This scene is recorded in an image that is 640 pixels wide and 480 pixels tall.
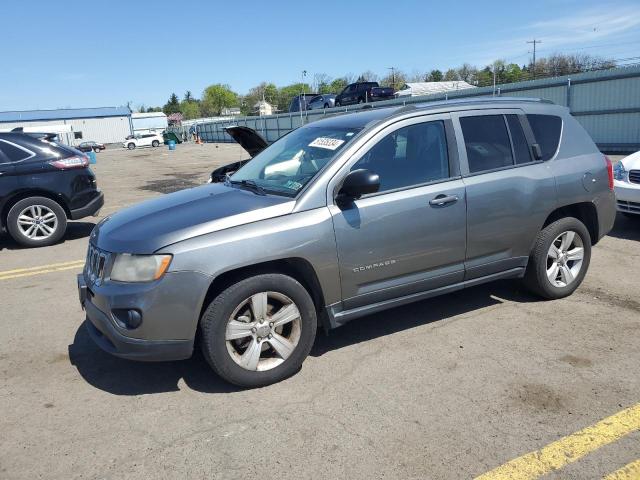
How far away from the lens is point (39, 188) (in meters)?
8.02

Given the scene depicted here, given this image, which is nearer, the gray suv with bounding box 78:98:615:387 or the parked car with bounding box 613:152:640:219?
the gray suv with bounding box 78:98:615:387

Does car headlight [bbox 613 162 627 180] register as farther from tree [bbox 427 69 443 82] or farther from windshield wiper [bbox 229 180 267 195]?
tree [bbox 427 69 443 82]

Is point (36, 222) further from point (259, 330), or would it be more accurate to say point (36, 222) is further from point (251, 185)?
point (259, 330)

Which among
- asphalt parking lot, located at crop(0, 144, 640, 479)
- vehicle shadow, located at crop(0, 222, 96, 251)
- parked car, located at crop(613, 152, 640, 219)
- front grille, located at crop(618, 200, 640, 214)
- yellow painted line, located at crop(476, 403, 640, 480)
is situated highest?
parked car, located at crop(613, 152, 640, 219)

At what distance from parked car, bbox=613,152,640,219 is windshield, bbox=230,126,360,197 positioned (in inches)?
186

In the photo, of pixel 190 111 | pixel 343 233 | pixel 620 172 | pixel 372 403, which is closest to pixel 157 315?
pixel 343 233

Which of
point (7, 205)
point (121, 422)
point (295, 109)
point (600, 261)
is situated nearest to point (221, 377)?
point (121, 422)

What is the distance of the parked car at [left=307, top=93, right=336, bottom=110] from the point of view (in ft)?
116

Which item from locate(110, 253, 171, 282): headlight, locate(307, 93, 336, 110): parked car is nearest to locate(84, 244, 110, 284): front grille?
locate(110, 253, 171, 282): headlight

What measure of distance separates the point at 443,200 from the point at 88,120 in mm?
89168

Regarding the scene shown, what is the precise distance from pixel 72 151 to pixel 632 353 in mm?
Answer: 7978

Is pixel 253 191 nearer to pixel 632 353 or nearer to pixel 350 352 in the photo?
pixel 350 352

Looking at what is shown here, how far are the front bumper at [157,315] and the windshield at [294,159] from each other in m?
1.01

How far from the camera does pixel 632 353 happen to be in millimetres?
3738
